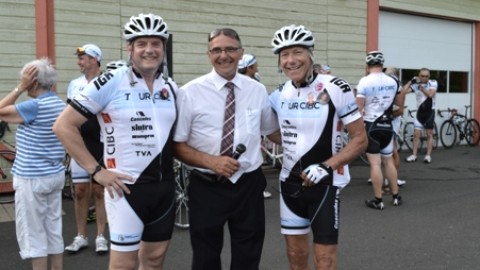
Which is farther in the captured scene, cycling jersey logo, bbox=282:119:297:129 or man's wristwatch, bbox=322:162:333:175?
cycling jersey logo, bbox=282:119:297:129

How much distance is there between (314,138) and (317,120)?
0.12m

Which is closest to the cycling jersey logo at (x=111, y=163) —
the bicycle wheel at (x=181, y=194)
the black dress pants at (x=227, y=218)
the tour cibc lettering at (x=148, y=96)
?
the tour cibc lettering at (x=148, y=96)

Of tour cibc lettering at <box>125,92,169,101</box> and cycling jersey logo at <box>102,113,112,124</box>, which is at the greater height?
tour cibc lettering at <box>125,92,169,101</box>

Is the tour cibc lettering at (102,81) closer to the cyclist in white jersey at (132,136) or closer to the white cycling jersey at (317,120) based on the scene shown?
the cyclist in white jersey at (132,136)

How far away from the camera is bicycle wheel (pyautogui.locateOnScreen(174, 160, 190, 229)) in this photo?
628cm

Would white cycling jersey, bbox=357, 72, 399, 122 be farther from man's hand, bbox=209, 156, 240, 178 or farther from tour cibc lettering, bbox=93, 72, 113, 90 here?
tour cibc lettering, bbox=93, 72, 113, 90

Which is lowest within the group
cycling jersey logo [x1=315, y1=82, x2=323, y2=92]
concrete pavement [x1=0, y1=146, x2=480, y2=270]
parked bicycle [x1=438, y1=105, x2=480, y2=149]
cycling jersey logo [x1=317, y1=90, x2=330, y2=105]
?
concrete pavement [x1=0, y1=146, x2=480, y2=270]

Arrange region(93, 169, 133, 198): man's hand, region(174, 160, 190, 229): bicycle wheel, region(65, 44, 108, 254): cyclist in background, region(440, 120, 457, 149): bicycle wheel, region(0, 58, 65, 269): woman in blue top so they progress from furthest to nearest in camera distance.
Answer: region(440, 120, 457, 149): bicycle wheel → region(174, 160, 190, 229): bicycle wheel → region(65, 44, 108, 254): cyclist in background → region(0, 58, 65, 269): woman in blue top → region(93, 169, 133, 198): man's hand

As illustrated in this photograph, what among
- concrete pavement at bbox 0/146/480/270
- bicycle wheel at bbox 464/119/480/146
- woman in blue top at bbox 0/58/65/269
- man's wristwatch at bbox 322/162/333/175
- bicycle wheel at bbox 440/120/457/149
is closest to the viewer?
man's wristwatch at bbox 322/162/333/175

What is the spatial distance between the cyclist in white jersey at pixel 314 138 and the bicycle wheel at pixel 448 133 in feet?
41.2

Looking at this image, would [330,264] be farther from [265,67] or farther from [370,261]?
[265,67]

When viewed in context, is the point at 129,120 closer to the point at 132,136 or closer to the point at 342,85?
the point at 132,136

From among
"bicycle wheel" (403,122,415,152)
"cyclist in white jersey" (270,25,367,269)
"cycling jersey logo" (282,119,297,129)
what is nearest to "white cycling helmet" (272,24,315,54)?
"cyclist in white jersey" (270,25,367,269)

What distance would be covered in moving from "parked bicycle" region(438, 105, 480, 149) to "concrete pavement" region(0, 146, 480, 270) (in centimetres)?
595
